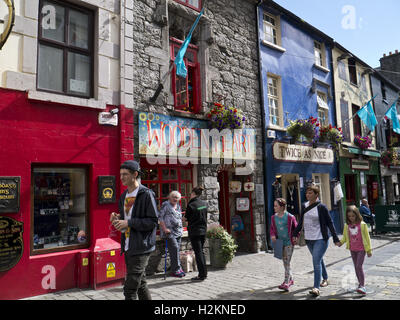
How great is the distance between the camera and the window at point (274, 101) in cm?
1114

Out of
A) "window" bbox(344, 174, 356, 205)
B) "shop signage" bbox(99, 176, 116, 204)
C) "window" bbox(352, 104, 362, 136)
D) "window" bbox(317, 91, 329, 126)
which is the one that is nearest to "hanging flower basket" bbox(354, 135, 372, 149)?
"window" bbox(352, 104, 362, 136)

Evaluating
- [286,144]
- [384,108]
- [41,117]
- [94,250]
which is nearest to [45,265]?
[94,250]

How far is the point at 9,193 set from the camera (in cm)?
511

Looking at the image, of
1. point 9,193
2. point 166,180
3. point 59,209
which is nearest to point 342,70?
point 166,180

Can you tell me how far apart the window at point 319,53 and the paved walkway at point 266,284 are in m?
9.13

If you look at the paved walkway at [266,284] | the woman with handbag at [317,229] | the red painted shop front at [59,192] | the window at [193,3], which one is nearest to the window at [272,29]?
the window at [193,3]

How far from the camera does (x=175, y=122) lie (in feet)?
25.7

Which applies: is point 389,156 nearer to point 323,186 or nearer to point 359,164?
point 359,164

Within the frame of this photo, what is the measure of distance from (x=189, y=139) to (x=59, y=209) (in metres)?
3.47

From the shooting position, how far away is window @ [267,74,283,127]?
11140 mm

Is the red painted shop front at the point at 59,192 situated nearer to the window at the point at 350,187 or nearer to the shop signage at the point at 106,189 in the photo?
the shop signage at the point at 106,189

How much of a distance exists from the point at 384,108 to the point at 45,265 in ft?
65.0
